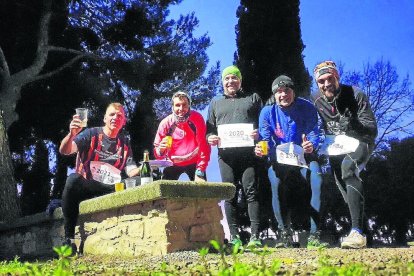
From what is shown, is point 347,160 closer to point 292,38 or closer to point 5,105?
point 5,105

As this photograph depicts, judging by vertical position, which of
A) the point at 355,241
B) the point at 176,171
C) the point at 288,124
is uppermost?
the point at 288,124

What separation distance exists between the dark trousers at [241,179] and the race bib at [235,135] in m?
0.14

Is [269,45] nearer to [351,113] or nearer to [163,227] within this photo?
[351,113]

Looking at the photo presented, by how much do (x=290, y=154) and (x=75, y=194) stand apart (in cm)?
233

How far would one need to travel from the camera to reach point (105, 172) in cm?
580

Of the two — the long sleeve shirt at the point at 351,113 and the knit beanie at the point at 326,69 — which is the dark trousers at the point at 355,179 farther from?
the knit beanie at the point at 326,69

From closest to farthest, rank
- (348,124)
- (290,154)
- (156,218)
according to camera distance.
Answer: (156,218)
(348,124)
(290,154)

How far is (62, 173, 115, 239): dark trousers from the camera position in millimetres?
5766

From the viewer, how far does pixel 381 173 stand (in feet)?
59.3

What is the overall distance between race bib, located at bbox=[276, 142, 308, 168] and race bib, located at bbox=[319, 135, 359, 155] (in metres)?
0.23

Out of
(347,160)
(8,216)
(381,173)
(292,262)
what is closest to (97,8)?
(8,216)

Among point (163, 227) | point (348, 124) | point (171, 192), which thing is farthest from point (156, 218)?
point (348, 124)

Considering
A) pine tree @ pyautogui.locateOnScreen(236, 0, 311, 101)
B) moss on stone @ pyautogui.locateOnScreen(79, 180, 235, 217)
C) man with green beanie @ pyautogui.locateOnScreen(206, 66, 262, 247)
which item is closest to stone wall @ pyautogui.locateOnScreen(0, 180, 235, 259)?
moss on stone @ pyautogui.locateOnScreen(79, 180, 235, 217)

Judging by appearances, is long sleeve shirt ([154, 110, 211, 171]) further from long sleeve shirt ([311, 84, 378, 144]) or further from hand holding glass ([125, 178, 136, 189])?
long sleeve shirt ([311, 84, 378, 144])
